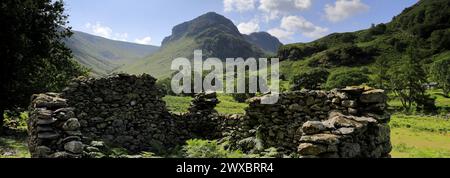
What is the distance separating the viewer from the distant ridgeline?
31.3 ft

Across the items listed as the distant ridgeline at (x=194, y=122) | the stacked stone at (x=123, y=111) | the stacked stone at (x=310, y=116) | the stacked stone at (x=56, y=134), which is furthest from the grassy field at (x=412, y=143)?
the stacked stone at (x=56, y=134)

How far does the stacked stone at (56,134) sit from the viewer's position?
31.0ft

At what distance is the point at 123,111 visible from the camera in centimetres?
1722

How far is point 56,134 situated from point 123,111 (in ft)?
24.1

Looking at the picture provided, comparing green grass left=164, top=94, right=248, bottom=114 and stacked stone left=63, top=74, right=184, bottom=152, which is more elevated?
stacked stone left=63, top=74, right=184, bottom=152

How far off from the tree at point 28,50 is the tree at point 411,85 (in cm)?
8690

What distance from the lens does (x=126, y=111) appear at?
17297 mm

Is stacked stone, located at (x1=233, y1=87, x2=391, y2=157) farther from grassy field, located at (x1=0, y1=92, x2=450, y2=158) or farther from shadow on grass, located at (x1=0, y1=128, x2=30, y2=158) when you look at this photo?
shadow on grass, located at (x1=0, y1=128, x2=30, y2=158)

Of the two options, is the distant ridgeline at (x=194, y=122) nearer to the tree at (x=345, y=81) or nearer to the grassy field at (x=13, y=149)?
the grassy field at (x=13, y=149)

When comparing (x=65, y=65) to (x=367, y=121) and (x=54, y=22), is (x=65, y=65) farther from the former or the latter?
(x=367, y=121)

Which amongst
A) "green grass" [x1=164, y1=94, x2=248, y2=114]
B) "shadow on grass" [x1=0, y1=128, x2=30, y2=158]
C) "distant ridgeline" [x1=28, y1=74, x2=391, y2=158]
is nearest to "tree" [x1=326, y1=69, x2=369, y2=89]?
"green grass" [x1=164, y1=94, x2=248, y2=114]

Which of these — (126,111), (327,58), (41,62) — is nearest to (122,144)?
(126,111)

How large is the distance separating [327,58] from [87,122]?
591ft

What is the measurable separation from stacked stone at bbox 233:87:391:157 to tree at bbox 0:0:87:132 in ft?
51.1
